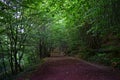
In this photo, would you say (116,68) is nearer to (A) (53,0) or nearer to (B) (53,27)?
(A) (53,0)

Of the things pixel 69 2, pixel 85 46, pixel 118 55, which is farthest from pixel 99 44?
pixel 69 2

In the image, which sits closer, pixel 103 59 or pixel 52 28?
pixel 103 59

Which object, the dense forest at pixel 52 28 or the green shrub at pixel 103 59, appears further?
→ the green shrub at pixel 103 59

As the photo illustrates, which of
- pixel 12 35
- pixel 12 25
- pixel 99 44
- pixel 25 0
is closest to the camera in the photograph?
pixel 25 0

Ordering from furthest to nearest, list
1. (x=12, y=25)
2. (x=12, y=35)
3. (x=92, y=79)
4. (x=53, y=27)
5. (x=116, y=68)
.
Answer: (x=53, y=27), (x=12, y=35), (x=12, y=25), (x=116, y=68), (x=92, y=79)

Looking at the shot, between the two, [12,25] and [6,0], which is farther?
[12,25]

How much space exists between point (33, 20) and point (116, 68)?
7.66 meters

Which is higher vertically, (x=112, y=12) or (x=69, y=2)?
(x=69, y=2)

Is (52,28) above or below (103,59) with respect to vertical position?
above

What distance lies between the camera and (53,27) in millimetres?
22438

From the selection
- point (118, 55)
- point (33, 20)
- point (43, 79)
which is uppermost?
point (33, 20)

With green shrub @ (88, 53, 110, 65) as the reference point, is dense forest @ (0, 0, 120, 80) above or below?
above

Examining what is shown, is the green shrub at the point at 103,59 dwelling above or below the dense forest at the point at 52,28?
below

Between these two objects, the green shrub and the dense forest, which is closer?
the dense forest
